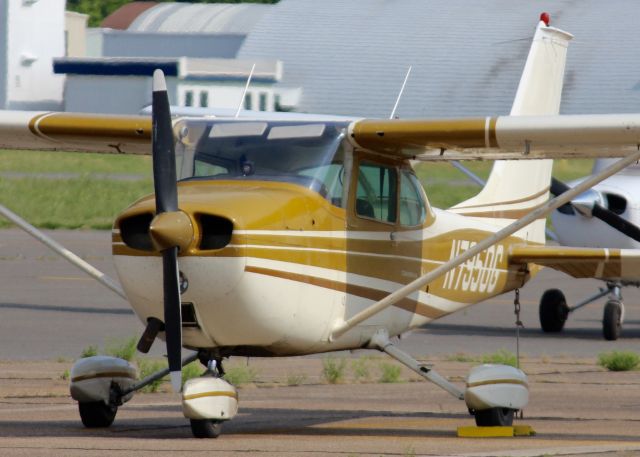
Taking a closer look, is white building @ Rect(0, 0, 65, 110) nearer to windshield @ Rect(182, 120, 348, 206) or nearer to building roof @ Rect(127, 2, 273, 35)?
building roof @ Rect(127, 2, 273, 35)

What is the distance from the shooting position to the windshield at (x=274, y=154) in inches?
340

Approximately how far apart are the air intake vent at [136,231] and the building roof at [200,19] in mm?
72459

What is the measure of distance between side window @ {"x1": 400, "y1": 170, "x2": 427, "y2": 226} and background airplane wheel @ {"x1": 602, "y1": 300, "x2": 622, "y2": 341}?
22.3 feet

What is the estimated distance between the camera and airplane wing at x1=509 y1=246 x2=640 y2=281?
10828 mm

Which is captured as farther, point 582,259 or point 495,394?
point 582,259

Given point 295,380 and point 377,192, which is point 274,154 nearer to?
point 377,192

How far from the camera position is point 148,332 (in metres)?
8.13

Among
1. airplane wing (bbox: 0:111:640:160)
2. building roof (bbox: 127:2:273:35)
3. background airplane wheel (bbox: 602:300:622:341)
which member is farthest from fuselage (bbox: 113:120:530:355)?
building roof (bbox: 127:2:273:35)

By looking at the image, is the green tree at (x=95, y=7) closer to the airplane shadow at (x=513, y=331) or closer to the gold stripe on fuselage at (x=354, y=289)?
the airplane shadow at (x=513, y=331)

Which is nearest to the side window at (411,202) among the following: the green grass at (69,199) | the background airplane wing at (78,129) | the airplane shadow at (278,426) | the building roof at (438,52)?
the airplane shadow at (278,426)

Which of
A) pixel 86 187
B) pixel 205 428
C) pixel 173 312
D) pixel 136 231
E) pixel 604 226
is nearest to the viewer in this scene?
pixel 173 312

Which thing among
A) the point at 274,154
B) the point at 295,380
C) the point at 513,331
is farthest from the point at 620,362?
the point at 274,154

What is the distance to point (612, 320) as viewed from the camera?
16.0 m

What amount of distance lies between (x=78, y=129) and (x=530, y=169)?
4030 mm
